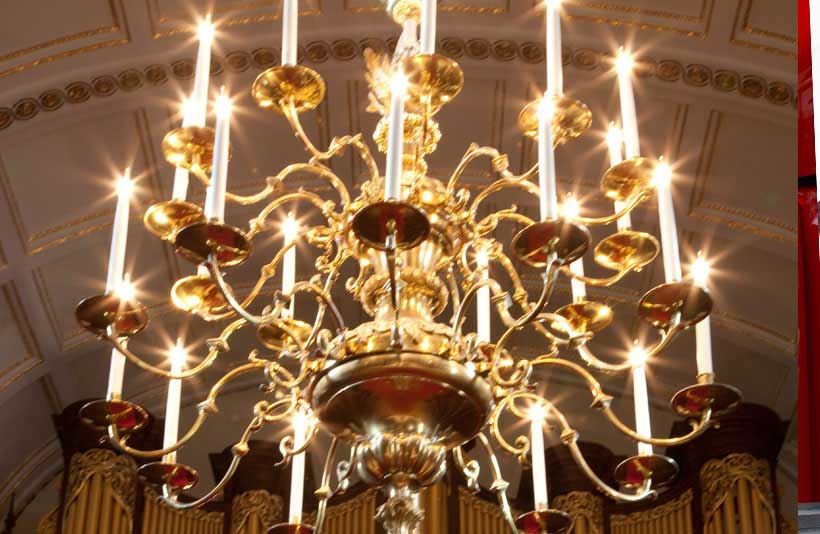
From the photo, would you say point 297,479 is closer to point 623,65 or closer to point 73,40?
point 623,65

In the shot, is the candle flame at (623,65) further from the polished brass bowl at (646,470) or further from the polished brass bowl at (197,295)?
the polished brass bowl at (197,295)

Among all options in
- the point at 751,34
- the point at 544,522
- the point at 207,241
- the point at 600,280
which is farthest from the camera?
the point at 751,34

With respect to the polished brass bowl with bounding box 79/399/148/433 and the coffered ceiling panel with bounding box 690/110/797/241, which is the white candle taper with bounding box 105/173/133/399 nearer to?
the polished brass bowl with bounding box 79/399/148/433

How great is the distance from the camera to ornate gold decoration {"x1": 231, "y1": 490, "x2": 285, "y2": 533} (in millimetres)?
8867

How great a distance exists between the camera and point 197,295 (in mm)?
4117

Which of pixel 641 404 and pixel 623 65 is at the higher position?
pixel 623 65

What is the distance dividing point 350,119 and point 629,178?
3.56 meters

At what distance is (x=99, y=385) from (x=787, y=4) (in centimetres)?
535

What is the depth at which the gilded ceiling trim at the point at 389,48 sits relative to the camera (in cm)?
677

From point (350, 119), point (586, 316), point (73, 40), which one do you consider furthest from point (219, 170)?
point (350, 119)

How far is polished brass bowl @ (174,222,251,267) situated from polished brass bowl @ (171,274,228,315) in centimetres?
56

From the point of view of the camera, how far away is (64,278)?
804cm

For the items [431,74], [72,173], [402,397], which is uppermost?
[72,173]

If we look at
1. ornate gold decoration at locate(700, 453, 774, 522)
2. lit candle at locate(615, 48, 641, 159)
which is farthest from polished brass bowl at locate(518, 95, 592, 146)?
ornate gold decoration at locate(700, 453, 774, 522)
